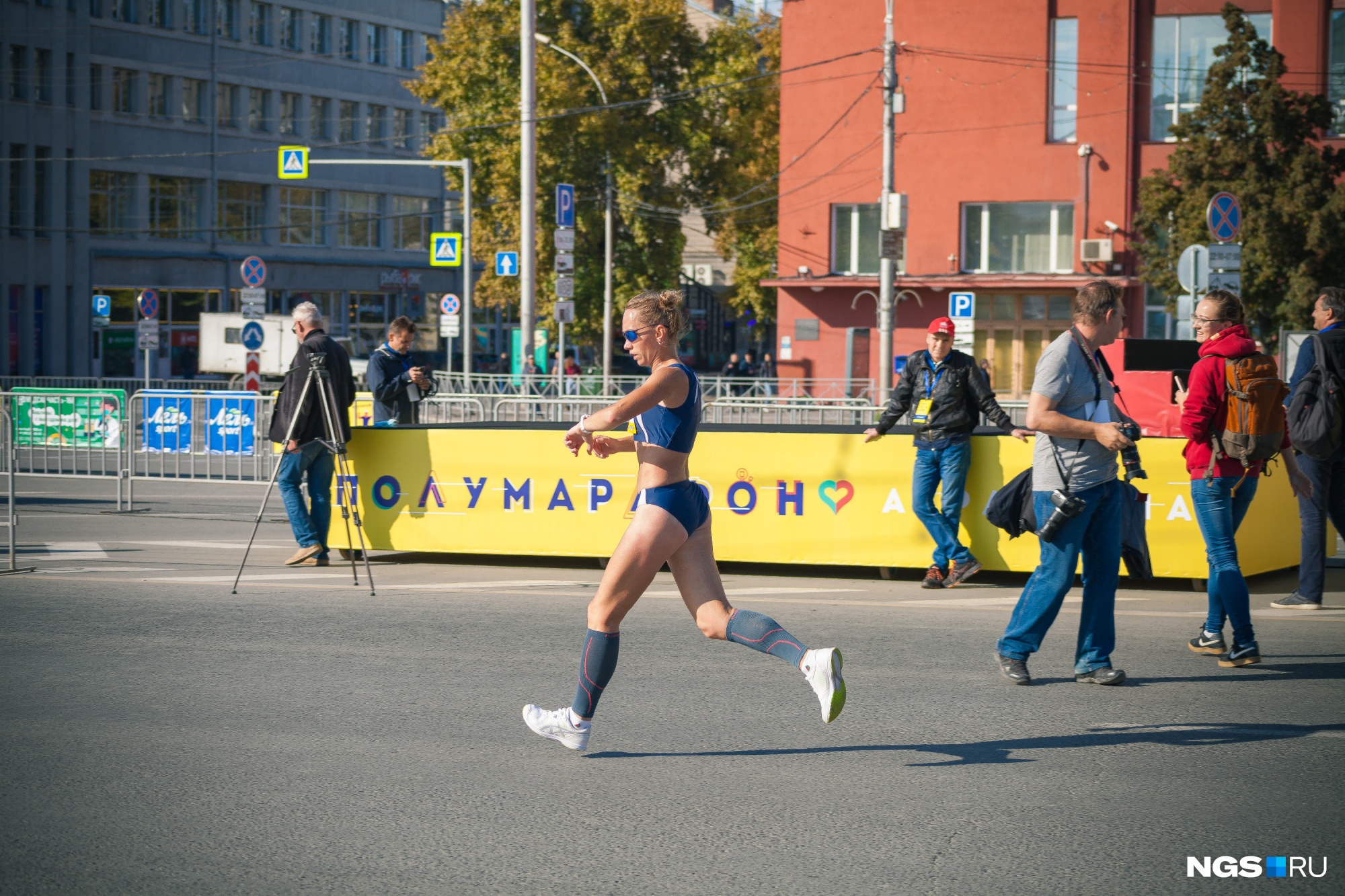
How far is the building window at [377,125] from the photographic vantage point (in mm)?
62969

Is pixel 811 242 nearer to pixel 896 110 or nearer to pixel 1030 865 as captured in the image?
pixel 896 110

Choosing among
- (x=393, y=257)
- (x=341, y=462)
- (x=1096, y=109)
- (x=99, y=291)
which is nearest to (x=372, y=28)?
(x=393, y=257)

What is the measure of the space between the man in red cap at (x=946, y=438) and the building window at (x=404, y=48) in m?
58.0

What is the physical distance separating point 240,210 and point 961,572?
169 feet

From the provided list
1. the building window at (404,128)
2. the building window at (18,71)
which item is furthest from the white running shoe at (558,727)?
the building window at (404,128)

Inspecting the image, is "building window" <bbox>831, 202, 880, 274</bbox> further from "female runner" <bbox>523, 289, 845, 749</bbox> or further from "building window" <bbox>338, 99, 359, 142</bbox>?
"female runner" <bbox>523, 289, 845, 749</bbox>

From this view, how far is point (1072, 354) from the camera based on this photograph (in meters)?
6.70

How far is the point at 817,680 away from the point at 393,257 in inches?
2364

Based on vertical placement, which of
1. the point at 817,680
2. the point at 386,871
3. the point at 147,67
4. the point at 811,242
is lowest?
the point at 386,871

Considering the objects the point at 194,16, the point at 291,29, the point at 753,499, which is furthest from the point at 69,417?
the point at 291,29

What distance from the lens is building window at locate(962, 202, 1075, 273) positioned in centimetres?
3738

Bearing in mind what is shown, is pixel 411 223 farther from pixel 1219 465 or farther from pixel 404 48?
pixel 1219 465

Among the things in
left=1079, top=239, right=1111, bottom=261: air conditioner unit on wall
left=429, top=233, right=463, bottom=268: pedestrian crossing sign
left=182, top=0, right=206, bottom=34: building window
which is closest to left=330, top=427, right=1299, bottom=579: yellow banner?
left=1079, top=239, right=1111, bottom=261: air conditioner unit on wall

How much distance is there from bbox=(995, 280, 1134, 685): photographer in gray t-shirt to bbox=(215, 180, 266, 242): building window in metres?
53.2
